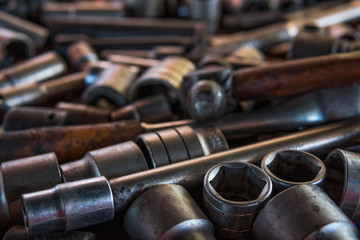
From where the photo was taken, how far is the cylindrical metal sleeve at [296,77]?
171 centimetres

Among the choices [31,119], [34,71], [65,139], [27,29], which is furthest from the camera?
[27,29]

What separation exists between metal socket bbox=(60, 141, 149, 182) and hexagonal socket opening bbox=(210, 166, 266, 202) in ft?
0.94

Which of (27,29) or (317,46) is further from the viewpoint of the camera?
(27,29)

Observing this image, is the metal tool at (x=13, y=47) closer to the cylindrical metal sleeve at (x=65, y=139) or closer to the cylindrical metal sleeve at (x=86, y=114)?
the cylindrical metal sleeve at (x=86, y=114)

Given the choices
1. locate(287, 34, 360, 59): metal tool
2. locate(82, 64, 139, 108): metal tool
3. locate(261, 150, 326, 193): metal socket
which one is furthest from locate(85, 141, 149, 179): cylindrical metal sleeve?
locate(287, 34, 360, 59): metal tool

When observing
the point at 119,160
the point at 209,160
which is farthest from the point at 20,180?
the point at 209,160

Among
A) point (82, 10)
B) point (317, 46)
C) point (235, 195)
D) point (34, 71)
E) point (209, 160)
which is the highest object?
point (82, 10)

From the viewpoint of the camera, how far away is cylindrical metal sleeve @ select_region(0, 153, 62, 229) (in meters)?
1.26

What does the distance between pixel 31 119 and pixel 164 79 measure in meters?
0.68

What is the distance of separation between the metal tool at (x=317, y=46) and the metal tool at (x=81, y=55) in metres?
1.42

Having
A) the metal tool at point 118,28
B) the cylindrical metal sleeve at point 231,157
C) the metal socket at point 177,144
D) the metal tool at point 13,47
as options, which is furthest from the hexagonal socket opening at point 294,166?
the metal tool at point 13,47

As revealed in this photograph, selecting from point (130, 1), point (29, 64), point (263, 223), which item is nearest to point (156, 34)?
point (130, 1)

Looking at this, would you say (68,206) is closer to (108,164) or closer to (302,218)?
(108,164)

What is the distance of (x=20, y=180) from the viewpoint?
130 cm
